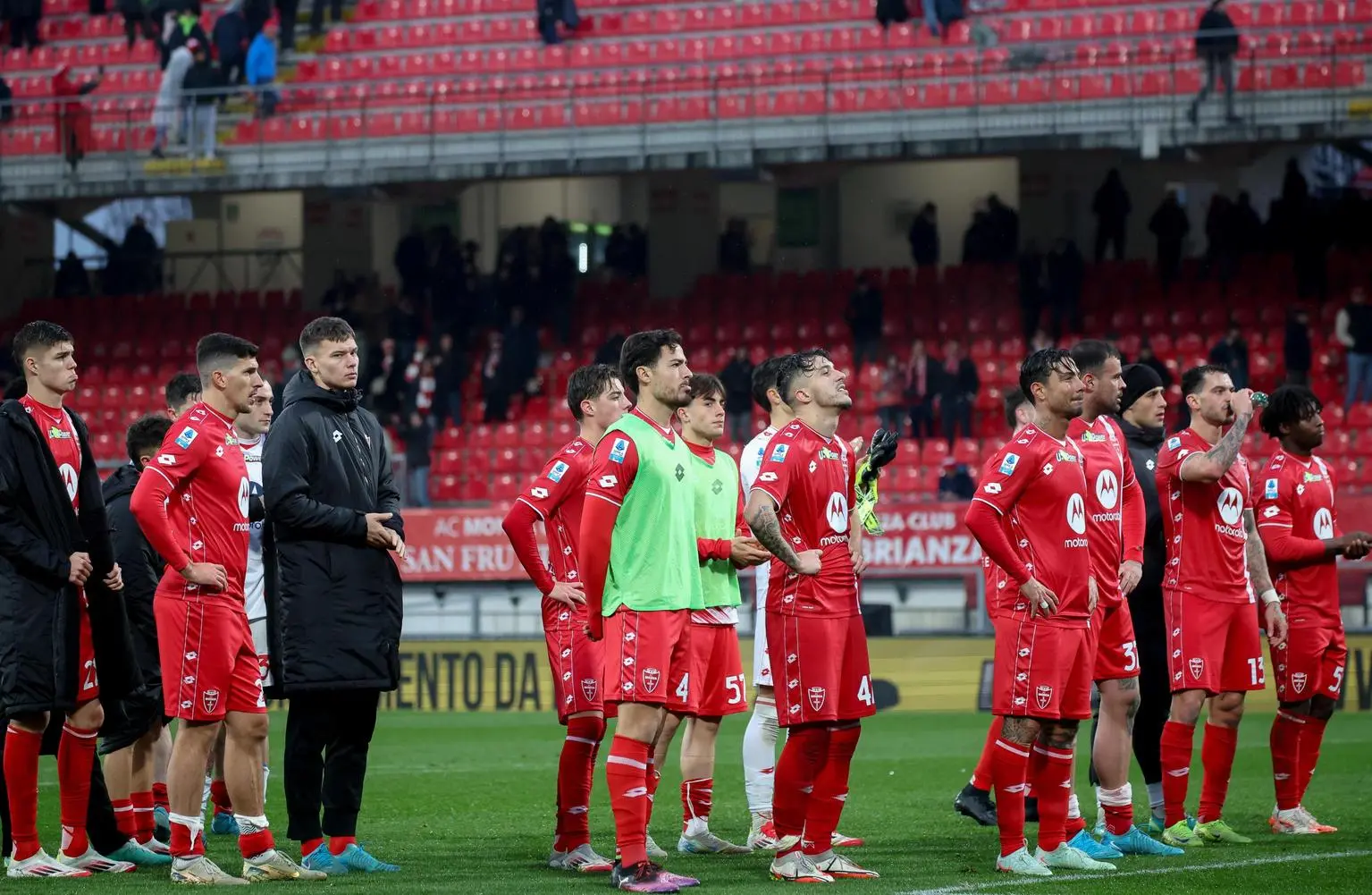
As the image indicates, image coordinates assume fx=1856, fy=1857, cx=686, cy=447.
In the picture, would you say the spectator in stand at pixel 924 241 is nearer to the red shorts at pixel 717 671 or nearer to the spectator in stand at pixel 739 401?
the spectator in stand at pixel 739 401

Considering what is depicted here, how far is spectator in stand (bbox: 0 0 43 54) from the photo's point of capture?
31.0 meters

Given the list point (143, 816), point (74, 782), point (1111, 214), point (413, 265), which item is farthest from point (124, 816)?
point (413, 265)

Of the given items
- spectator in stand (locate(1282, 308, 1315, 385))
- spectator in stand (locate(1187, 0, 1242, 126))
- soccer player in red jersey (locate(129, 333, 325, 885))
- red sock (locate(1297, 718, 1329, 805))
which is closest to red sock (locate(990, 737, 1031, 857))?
red sock (locate(1297, 718, 1329, 805))

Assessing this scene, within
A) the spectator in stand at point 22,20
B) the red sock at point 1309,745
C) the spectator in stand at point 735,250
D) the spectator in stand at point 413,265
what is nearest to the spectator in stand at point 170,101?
the spectator in stand at point 413,265

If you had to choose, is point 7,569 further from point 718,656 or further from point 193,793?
point 718,656

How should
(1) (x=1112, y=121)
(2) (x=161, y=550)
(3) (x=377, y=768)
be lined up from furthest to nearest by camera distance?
1. (1) (x=1112, y=121)
2. (3) (x=377, y=768)
3. (2) (x=161, y=550)

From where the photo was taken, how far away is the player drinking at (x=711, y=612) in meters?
8.71

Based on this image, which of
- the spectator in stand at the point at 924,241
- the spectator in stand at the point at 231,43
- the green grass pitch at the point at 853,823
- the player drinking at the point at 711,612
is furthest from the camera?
the spectator in stand at the point at 924,241

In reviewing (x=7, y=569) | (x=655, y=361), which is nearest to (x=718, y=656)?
(x=655, y=361)

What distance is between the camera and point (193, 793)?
763 centimetres

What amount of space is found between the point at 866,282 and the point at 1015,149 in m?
3.09

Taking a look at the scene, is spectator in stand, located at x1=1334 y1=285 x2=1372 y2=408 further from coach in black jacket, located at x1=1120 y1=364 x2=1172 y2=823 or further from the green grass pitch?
coach in black jacket, located at x1=1120 y1=364 x2=1172 y2=823

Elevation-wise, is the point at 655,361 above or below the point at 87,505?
above

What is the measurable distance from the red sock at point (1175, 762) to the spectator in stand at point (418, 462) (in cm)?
1544
